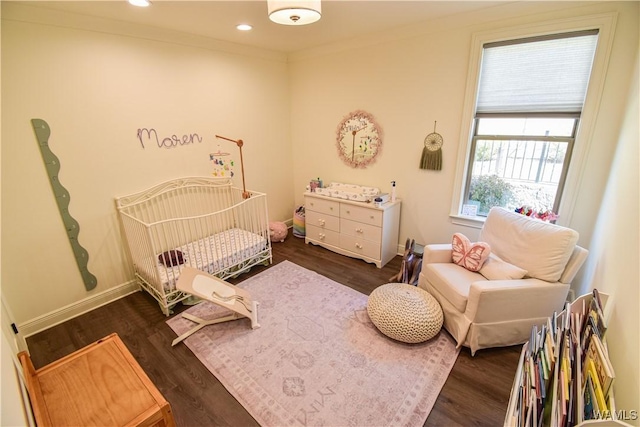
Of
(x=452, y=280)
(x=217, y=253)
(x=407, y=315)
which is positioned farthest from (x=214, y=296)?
(x=452, y=280)

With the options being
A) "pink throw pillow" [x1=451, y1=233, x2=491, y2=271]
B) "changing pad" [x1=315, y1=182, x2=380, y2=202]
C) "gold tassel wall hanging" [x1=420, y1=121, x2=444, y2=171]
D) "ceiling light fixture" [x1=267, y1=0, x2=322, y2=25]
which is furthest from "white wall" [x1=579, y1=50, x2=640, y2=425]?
"ceiling light fixture" [x1=267, y1=0, x2=322, y2=25]

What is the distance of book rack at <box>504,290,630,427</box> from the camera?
0.91 m

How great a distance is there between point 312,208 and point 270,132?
4.14 feet

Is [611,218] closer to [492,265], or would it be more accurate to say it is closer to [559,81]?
[492,265]

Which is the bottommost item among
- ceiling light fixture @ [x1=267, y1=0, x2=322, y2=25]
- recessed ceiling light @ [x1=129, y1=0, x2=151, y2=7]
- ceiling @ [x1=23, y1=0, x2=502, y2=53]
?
ceiling light fixture @ [x1=267, y1=0, x2=322, y2=25]

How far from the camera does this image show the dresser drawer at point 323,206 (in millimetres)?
3498

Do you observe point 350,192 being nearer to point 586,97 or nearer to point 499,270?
point 499,270

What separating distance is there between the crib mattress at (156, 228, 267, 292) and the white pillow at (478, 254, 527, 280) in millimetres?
2253

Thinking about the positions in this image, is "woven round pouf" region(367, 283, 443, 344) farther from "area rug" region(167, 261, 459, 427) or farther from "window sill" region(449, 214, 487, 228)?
"window sill" region(449, 214, 487, 228)

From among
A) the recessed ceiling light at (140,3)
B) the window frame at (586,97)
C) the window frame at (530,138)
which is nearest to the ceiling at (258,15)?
the recessed ceiling light at (140,3)

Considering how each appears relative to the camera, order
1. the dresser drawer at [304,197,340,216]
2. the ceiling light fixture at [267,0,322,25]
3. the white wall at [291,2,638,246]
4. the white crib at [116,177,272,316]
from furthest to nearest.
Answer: the dresser drawer at [304,197,340,216], the white crib at [116,177,272,316], the white wall at [291,2,638,246], the ceiling light fixture at [267,0,322,25]

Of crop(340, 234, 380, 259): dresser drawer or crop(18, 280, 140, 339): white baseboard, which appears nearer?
crop(18, 280, 140, 339): white baseboard

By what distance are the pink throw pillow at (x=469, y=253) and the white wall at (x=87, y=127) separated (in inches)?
109

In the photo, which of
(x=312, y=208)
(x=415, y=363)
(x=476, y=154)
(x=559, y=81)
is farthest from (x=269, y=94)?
(x=415, y=363)
